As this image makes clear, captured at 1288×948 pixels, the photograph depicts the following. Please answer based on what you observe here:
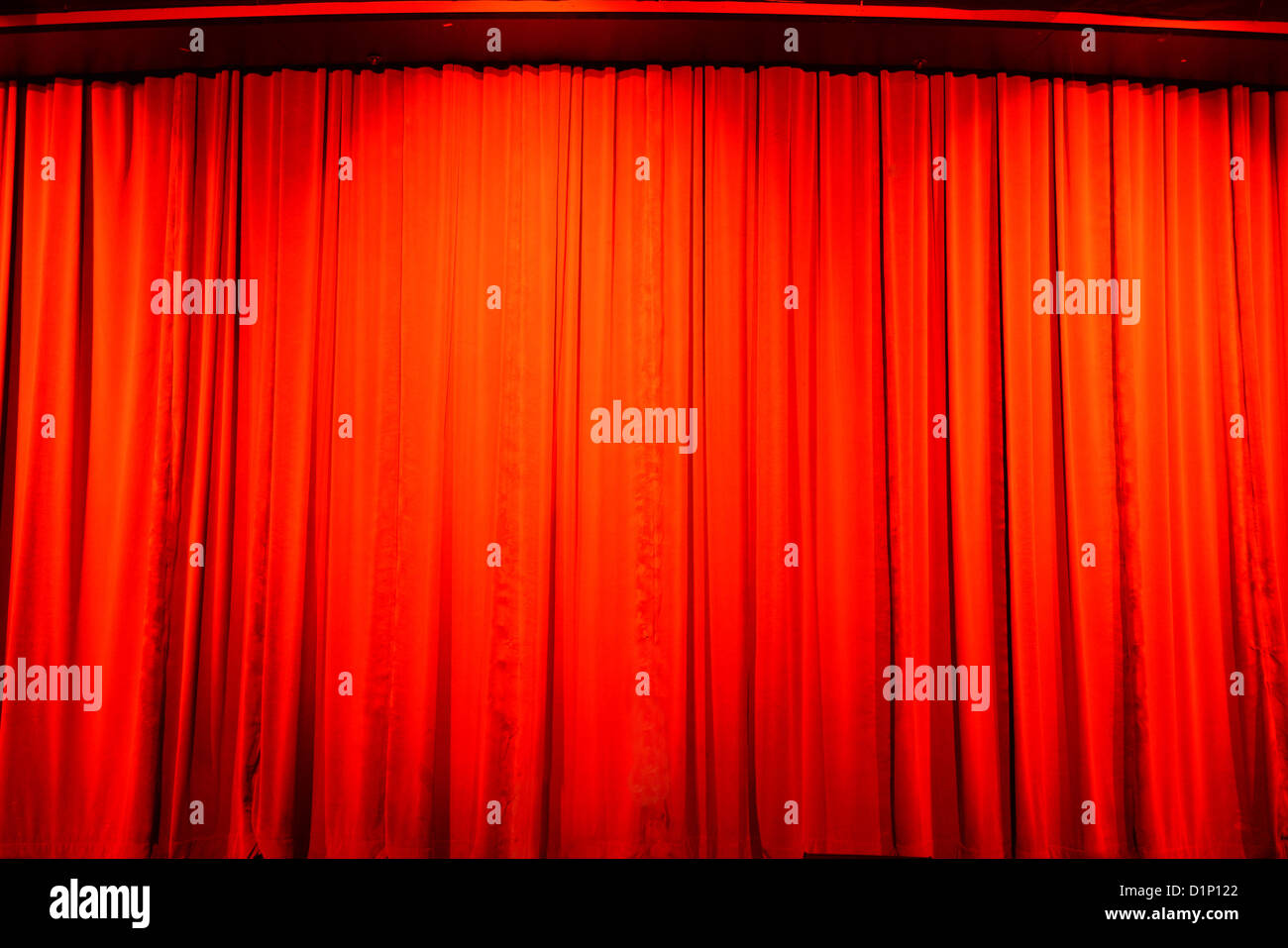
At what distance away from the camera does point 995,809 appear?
3094mm

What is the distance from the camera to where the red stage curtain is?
3.12 m

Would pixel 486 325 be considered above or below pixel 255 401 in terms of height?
above

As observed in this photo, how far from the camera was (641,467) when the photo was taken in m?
3.20

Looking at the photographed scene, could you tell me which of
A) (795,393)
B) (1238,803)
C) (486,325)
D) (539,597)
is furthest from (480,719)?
(1238,803)

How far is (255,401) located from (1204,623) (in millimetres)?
3429

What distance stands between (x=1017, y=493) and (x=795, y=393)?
2.78 feet

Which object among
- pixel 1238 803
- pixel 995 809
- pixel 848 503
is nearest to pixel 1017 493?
pixel 848 503

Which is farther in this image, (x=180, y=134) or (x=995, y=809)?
(x=180, y=134)

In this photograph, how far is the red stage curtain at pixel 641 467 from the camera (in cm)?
312

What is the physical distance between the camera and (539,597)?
3146mm

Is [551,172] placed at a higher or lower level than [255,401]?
higher

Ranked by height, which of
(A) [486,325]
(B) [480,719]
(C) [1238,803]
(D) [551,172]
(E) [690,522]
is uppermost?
(D) [551,172]

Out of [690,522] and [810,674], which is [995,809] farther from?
[690,522]

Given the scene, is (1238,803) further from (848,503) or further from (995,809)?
(848,503)
